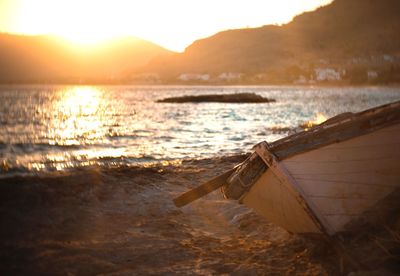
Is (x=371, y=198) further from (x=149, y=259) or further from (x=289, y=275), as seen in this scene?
(x=149, y=259)

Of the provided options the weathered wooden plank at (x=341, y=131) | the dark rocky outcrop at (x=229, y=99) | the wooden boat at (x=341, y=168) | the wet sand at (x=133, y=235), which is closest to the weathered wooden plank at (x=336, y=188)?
the wooden boat at (x=341, y=168)

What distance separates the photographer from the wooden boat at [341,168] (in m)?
5.02

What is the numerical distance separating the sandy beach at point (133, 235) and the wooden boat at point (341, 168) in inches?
32.6

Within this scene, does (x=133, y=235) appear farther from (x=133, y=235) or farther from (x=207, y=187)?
(x=207, y=187)

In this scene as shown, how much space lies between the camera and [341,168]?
5.14m

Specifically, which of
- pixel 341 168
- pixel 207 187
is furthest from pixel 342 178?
pixel 207 187

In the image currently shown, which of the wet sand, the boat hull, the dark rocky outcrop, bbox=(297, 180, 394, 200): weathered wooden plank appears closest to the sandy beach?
the wet sand

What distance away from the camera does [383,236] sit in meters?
5.23

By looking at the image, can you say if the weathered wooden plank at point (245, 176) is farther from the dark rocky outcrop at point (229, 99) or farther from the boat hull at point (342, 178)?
the dark rocky outcrop at point (229, 99)

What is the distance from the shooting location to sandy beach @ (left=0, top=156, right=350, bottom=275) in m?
5.72

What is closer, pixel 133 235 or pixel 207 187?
pixel 207 187

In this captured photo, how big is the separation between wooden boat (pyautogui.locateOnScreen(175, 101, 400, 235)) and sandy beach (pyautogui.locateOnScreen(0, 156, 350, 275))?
829mm

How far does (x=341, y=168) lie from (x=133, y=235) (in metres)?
3.87

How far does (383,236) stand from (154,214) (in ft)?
14.9
